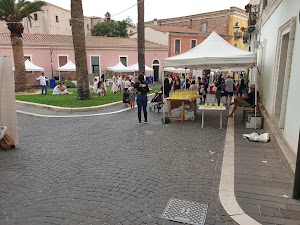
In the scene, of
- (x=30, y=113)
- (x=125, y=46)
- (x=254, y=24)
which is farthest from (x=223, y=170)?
(x=125, y=46)

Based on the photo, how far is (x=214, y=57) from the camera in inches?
323

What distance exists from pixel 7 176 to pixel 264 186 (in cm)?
451

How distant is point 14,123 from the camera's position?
630cm

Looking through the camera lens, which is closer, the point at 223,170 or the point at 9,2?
the point at 223,170

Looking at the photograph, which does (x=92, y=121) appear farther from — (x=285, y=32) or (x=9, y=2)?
(x=9, y=2)

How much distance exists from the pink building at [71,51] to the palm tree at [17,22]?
10162 mm

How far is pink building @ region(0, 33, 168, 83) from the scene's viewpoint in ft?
96.5

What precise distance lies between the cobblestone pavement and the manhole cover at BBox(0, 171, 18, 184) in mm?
56

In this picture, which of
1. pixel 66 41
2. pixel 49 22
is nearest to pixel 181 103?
pixel 66 41

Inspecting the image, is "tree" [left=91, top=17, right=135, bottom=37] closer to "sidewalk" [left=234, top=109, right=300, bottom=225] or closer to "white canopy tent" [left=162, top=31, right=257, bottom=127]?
"white canopy tent" [left=162, top=31, right=257, bottom=127]

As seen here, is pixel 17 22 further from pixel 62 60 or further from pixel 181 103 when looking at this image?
pixel 181 103

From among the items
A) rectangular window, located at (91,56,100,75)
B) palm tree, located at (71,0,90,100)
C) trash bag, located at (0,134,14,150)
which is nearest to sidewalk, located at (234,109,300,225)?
trash bag, located at (0,134,14,150)

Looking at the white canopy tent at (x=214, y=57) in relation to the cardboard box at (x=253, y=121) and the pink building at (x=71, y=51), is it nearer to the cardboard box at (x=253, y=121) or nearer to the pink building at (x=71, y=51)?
the cardboard box at (x=253, y=121)

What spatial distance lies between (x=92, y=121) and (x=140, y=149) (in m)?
3.90
